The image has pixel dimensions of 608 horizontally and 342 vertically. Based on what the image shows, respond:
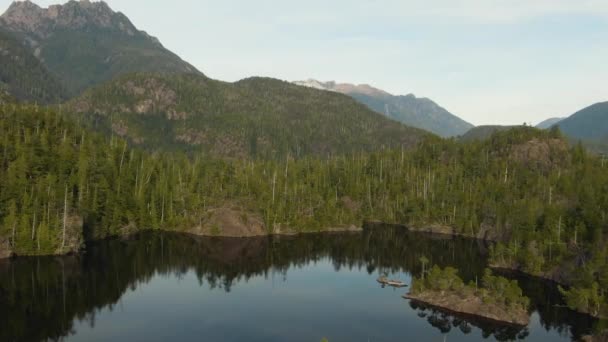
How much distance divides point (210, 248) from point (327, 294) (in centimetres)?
5238

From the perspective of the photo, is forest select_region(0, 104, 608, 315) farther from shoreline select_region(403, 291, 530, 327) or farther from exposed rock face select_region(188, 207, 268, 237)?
shoreline select_region(403, 291, 530, 327)

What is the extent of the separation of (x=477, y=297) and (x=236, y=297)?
4958cm

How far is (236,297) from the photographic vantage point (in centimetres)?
10375

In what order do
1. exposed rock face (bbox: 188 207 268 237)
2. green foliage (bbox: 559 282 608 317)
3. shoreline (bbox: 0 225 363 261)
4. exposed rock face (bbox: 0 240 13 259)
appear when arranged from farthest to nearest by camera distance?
1. exposed rock face (bbox: 188 207 268 237)
2. shoreline (bbox: 0 225 363 261)
3. exposed rock face (bbox: 0 240 13 259)
4. green foliage (bbox: 559 282 608 317)

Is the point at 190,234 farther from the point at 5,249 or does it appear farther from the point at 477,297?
the point at 477,297

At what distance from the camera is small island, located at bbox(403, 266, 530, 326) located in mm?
90125

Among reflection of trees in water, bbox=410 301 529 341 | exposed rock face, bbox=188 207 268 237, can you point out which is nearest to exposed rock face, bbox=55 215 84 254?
exposed rock face, bbox=188 207 268 237

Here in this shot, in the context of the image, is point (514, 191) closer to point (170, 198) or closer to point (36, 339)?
→ point (170, 198)

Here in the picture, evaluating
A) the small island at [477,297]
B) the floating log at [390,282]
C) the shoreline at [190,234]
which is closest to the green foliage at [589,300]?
the small island at [477,297]

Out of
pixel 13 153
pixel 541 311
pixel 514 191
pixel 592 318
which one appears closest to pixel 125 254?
pixel 13 153

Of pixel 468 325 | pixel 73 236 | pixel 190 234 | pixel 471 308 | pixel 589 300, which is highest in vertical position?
pixel 73 236

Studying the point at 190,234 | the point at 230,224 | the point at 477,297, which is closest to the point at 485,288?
the point at 477,297

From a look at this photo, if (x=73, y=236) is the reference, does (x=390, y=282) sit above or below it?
below

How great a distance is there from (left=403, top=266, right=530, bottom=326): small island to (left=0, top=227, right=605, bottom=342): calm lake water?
3.86m
